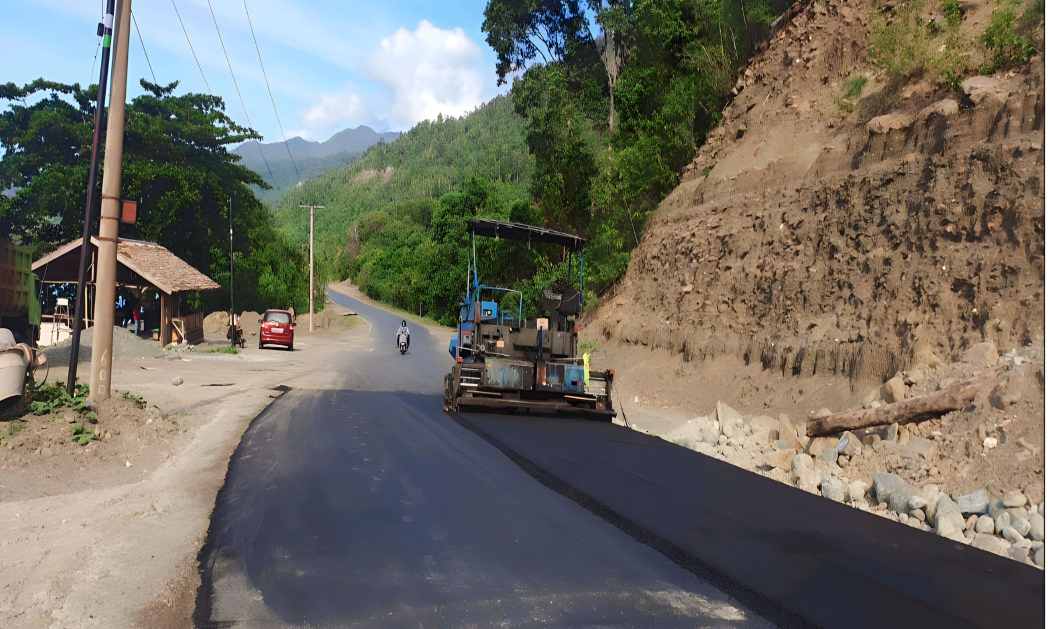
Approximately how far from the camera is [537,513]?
7.45 metres

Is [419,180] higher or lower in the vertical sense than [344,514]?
higher

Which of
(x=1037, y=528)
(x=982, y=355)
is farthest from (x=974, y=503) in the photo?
(x=982, y=355)

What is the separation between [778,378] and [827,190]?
474 centimetres

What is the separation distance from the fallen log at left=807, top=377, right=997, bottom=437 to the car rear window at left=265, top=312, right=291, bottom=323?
32971 mm

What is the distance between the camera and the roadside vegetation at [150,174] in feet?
142

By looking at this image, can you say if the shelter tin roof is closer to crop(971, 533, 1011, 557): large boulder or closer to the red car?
the red car

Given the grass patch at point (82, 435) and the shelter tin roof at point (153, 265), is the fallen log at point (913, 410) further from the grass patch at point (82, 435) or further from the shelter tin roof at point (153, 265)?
the shelter tin roof at point (153, 265)

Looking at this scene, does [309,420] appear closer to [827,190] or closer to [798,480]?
[798,480]

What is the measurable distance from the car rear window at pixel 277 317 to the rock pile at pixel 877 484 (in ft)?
99.0

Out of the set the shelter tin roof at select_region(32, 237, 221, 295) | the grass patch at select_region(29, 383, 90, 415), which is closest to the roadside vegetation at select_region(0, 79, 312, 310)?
the shelter tin roof at select_region(32, 237, 221, 295)

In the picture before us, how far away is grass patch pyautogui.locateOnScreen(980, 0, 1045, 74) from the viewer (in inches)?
601

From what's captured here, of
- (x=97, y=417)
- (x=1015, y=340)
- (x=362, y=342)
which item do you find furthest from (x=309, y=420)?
(x=362, y=342)

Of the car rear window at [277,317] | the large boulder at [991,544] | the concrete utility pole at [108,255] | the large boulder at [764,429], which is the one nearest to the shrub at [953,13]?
the large boulder at [764,429]

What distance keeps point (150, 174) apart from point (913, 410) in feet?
144
